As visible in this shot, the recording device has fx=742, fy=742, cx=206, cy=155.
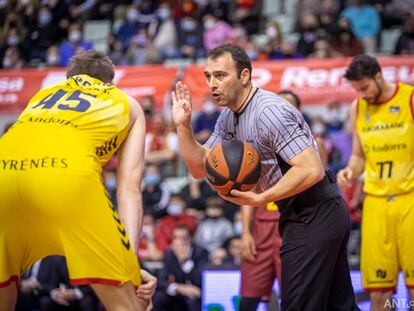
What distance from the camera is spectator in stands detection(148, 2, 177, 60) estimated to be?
1588 centimetres

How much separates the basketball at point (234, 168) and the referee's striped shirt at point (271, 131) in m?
0.13

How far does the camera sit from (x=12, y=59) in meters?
16.4

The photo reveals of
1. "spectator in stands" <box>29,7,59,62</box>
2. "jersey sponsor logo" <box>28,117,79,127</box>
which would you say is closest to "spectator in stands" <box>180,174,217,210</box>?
"spectator in stands" <box>29,7,59,62</box>

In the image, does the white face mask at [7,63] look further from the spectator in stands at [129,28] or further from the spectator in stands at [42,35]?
the spectator in stands at [129,28]

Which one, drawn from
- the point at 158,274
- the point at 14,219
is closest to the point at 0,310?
the point at 14,219

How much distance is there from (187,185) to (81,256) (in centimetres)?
844

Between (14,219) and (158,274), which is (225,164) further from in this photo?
(158,274)

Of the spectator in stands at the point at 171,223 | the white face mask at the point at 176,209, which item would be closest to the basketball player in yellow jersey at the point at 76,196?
the spectator in stands at the point at 171,223

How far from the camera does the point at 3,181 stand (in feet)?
13.8

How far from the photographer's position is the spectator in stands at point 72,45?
52.5 feet

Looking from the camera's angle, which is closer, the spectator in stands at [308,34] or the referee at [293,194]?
the referee at [293,194]

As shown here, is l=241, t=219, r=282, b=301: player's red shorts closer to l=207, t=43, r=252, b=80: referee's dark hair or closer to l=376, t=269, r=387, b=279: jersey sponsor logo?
l=376, t=269, r=387, b=279: jersey sponsor logo

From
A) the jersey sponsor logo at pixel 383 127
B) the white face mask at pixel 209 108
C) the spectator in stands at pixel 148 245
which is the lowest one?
the spectator in stands at pixel 148 245

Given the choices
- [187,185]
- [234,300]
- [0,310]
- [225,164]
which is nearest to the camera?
[0,310]
